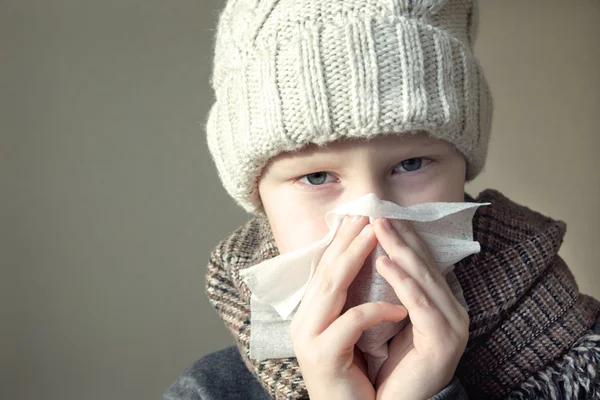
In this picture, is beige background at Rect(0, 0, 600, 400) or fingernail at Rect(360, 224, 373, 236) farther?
beige background at Rect(0, 0, 600, 400)

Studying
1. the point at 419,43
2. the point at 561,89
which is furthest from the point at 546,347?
the point at 561,89

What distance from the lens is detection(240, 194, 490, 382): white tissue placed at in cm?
65

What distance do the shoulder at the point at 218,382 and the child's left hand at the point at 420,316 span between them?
0.35 meters

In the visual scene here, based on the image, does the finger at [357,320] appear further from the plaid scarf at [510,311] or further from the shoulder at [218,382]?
the shoulder at [218,382]

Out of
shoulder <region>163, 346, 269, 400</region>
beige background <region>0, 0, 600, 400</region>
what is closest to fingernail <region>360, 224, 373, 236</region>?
shoulder <region>163, 346, 269, 400</region>

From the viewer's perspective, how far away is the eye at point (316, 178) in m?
0.69

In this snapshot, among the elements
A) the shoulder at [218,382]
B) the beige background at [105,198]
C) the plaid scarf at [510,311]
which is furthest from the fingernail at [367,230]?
the beige background at [105,198]

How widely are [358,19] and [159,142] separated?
0.79 m

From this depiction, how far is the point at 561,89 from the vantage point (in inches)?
66.0

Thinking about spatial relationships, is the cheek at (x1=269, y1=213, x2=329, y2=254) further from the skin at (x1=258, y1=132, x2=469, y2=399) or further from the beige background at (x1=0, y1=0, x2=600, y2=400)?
the beige background at (x1=0, y1=0, x2=600, y2=400)

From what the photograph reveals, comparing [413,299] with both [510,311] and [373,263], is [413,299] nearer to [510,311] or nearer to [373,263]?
[373,263]

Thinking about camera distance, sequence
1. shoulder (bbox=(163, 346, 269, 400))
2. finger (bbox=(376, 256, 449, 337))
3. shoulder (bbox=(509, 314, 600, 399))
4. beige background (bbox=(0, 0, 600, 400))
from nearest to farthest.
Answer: finger (bbox=(376, 256, 449, 337))
shoulder (bbox=(509, 314, 600, 399))
shoulder (bbox=(163, 346, 269, 400))
beige background (bbox=(0, 0, 600, 400))

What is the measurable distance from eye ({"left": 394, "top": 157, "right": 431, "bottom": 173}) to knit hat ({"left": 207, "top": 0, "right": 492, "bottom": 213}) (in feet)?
0.12

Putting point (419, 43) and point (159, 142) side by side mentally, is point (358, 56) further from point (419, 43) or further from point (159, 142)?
point (159, 142)
